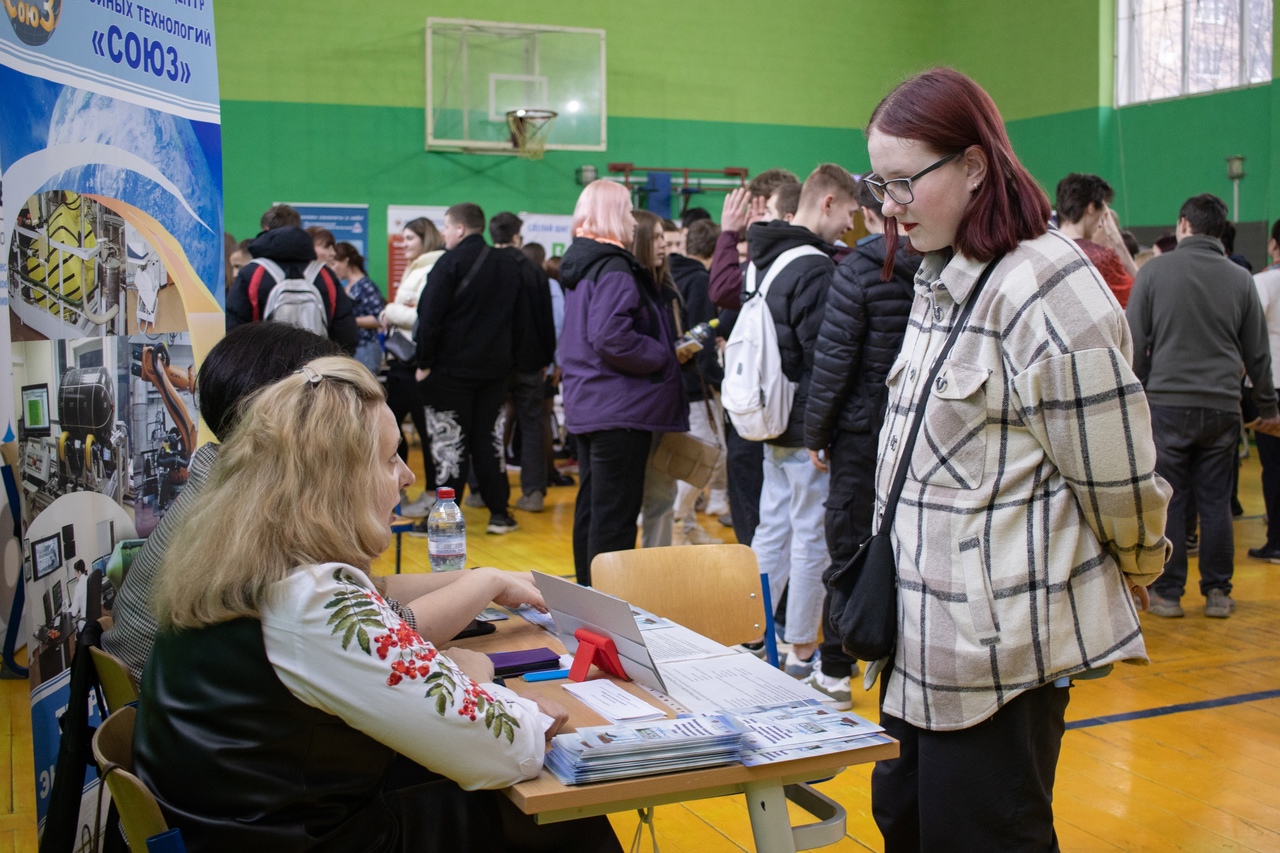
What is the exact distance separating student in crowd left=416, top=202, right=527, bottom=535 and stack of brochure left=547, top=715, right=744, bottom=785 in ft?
13.9

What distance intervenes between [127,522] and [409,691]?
4.29 ft

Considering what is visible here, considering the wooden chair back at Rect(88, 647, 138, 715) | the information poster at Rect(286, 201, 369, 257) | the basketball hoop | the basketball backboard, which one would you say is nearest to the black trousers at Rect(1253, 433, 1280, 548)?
the wooden chair back at Rect(88, 647, 138, 715)

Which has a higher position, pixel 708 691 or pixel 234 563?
pixel 234 563

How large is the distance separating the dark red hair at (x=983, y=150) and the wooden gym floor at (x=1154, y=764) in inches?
61.3

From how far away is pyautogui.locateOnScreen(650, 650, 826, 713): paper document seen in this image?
1.61 metres

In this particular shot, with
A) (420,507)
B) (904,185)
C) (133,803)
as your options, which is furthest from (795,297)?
(420,507)

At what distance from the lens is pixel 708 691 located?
166 centimetres

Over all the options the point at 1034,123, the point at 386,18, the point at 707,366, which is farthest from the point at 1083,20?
the point at 707,366

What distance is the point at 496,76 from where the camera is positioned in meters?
10.3

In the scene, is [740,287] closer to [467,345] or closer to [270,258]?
[467,345]

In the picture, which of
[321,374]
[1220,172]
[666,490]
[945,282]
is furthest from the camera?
[1220,172]

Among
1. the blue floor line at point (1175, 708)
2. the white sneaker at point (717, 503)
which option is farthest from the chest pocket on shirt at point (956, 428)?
the white sneaker at point (717, 503)

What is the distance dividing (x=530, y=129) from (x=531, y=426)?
477cm

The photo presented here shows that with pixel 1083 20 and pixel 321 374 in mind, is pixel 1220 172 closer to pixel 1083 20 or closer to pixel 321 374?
pixel 1083 20
